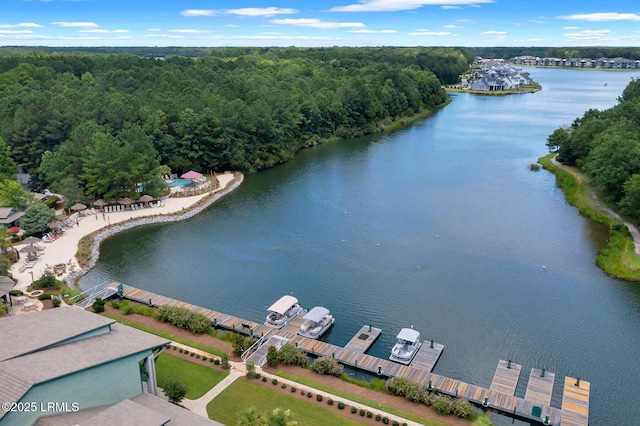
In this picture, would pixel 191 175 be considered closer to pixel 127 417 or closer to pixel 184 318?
pixel 184 318

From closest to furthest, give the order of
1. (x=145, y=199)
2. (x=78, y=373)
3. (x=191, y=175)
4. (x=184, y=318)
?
(x=78, y=373) < (x=184, y=318) < (x=145, y=199) < (x=191, y=175)

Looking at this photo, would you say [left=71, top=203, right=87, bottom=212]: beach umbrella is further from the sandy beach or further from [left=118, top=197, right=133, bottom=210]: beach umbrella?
[left=118, top=197, right=133, bottom=210]: beach umbrella

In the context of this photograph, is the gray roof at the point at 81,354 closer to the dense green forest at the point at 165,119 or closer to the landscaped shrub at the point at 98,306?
the landscaped shrub at the point at 98,306

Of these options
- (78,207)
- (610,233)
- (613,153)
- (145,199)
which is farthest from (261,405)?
(613,153)

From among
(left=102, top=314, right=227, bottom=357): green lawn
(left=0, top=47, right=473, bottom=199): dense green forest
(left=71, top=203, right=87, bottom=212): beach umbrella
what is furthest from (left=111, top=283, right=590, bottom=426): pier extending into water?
(left=0, top=47, right=473, bottom=199): dense green forest

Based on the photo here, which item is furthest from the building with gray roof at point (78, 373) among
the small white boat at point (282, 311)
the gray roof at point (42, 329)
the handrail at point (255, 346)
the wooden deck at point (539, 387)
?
the wooden deck at point (539, 387)
